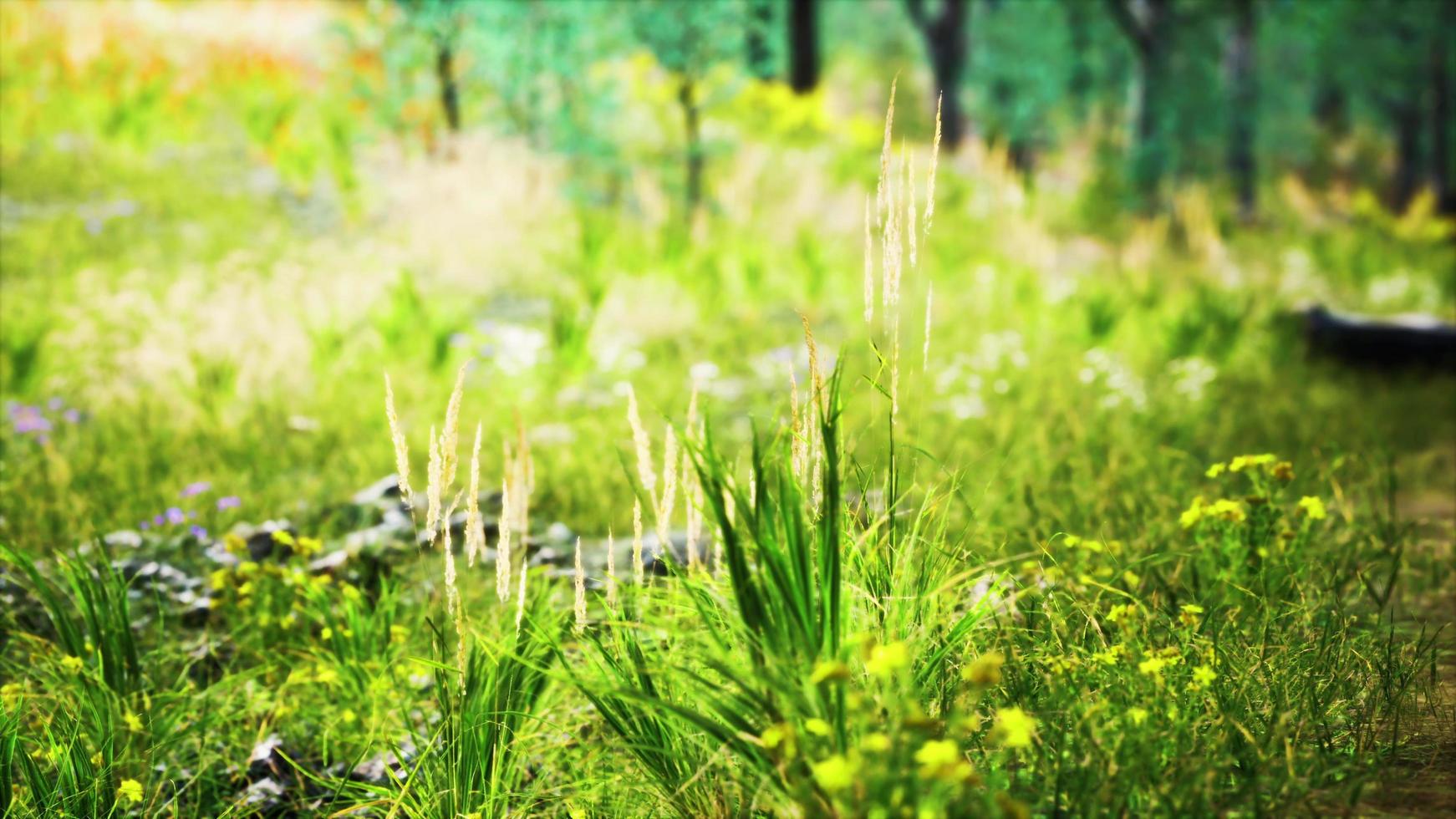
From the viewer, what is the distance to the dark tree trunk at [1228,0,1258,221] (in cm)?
1341

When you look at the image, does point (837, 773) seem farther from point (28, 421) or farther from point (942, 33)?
point (942, 33)

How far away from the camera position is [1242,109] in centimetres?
1348

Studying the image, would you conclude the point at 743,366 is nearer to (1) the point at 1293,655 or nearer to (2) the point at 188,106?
(1) the point at 1293,655

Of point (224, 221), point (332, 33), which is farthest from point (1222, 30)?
point (224, 221)

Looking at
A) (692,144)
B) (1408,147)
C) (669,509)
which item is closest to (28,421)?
(669,509)

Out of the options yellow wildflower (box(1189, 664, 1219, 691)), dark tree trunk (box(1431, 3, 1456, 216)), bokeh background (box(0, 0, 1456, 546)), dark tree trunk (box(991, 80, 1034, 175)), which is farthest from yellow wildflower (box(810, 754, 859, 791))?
dark tree trunk (box(991, 80, 1034, 175))

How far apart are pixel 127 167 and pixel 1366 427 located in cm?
940

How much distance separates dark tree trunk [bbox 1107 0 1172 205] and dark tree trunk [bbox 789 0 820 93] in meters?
5.26

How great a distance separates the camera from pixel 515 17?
9539mm

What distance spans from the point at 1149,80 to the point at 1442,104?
572 cm

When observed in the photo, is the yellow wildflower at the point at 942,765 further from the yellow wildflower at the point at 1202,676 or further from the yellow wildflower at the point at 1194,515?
the yellow wildflower at the point at 1194,515

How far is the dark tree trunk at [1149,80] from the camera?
39.4 ft

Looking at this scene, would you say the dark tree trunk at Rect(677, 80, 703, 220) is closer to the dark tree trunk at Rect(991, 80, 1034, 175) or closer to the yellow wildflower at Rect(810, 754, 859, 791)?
the dark tree trunk at Rect(991, 80, 1034, 175)

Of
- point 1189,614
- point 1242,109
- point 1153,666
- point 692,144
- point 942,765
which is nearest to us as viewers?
point 942,765
